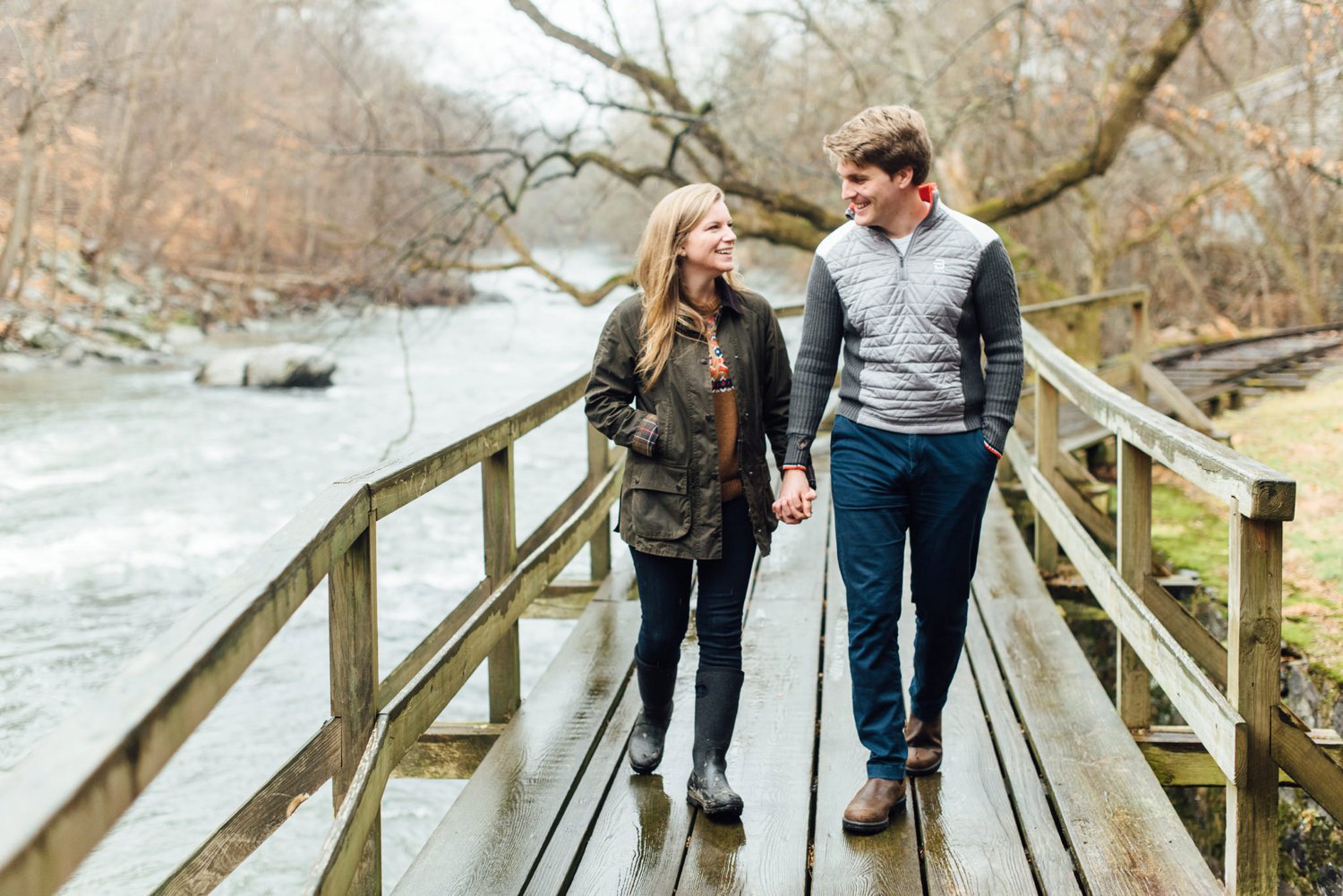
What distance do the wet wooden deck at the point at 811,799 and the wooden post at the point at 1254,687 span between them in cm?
14

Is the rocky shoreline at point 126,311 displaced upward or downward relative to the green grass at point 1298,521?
upward

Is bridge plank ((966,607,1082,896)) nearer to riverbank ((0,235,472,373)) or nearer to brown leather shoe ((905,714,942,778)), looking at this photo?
brown leather shoe ((905,714,942,778))

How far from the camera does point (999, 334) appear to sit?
3158mm

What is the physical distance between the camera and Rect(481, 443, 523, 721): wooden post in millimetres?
3852

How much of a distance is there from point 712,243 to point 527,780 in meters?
1.58

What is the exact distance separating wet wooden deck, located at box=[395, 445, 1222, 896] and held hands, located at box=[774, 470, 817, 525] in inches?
32.0

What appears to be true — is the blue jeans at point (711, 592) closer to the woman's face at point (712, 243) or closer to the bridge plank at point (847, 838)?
the bridge plank at point (847, 838)

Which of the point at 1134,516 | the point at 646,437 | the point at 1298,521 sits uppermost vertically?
the point at 646,437

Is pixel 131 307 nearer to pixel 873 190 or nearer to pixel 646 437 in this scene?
pixel 646 437

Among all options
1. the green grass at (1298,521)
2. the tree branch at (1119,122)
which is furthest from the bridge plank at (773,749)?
the tree branch at (1119,122)

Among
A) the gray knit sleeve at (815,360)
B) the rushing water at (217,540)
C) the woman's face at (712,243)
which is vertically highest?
the woman's face at (712,243)

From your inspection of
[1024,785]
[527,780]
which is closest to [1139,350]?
[1024,785]

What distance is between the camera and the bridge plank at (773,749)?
309 centimetres

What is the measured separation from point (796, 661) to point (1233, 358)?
10.8m
